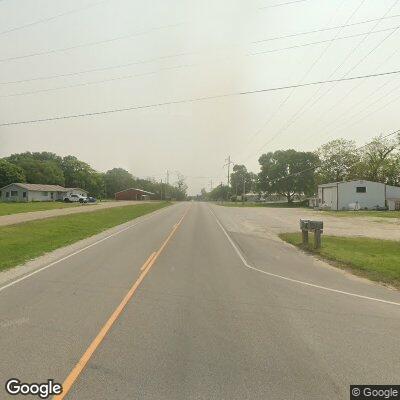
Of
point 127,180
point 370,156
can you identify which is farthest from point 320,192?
point 127,180

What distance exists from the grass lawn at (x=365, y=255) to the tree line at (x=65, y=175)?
3365 inches

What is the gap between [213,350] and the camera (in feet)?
19.7

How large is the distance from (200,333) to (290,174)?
101 metres

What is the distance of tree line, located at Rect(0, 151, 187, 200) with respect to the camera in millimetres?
97044

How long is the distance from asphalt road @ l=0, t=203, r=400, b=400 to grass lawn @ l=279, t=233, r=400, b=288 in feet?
5.46

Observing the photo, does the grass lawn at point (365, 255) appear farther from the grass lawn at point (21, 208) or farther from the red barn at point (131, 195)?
the red barn at point (131, 195)

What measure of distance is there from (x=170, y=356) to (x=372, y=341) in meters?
3.31

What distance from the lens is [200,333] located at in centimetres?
676

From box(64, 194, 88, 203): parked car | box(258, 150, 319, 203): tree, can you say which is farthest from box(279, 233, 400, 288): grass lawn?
box(258, 150, 319, 203): tree

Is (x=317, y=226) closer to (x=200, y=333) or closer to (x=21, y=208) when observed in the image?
(x=200, y=333)

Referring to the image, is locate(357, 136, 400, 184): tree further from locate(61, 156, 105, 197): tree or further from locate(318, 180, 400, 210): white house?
locate(61, 156, 105, 197): tree

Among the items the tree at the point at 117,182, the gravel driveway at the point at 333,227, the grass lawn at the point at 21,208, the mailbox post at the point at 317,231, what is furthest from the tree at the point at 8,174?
the mailbox post at the point at 317,231

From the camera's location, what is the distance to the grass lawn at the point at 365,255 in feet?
45.0

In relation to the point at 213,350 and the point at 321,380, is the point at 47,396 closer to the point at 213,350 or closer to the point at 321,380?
the point at 213,350
